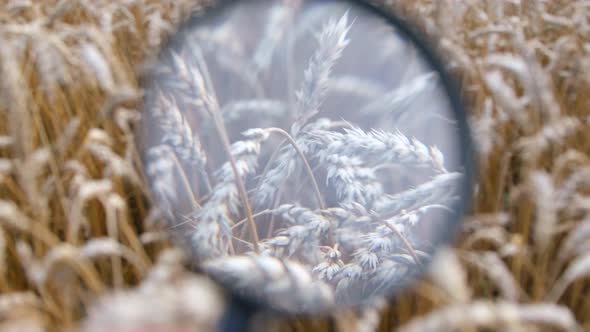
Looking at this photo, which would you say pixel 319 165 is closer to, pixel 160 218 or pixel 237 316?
pixel 160 218

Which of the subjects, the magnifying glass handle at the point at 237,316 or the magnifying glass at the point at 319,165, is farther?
the magnifying glass at the point at 319,165

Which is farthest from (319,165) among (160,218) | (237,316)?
(237,316)

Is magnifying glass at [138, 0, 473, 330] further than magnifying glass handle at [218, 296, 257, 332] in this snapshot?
Yes

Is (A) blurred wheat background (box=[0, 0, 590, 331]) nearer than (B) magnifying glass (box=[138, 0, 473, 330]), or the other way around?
(A) blurred wheat background (box=[0, 0, 590, 331])
